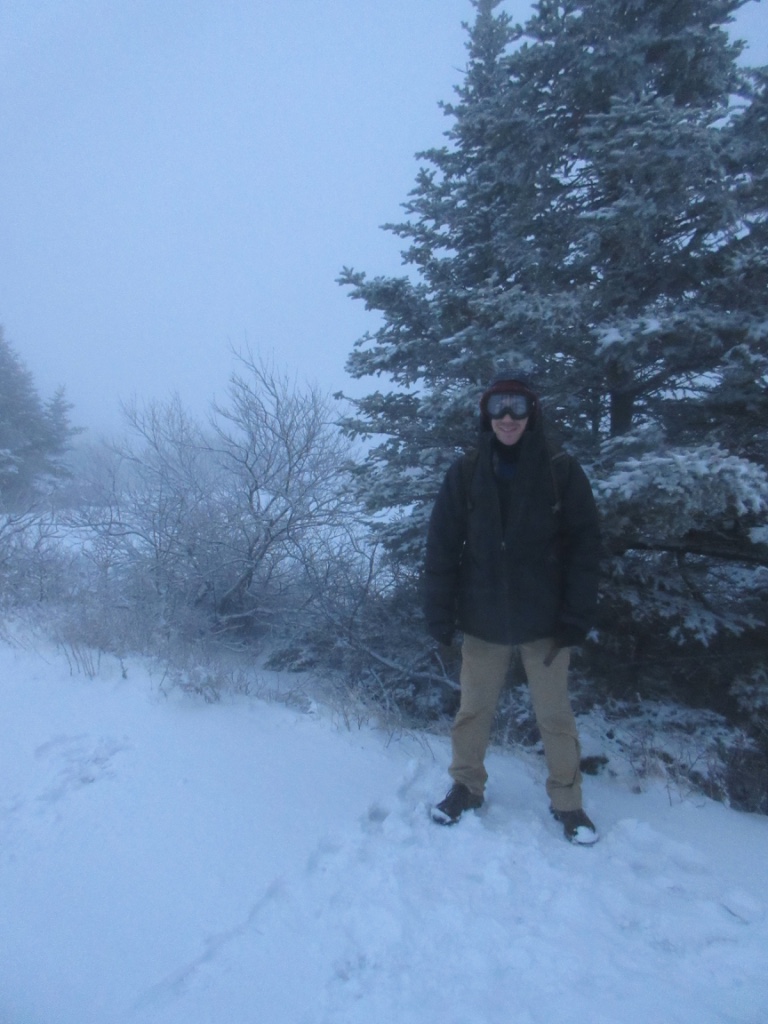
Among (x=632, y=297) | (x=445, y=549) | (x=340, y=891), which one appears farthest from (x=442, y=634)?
(x=632, y=297)

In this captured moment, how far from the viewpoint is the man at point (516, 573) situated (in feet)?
8.72

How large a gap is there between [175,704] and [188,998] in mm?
2016

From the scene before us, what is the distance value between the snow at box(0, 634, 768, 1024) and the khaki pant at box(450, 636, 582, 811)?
0.19 metres

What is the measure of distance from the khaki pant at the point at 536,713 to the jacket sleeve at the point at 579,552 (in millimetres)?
211

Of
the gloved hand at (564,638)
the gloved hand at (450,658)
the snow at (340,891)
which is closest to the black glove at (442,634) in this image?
the gloved hand at (564,638)

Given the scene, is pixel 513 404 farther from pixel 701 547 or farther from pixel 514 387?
pixel 701 547

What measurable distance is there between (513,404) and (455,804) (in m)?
1.95

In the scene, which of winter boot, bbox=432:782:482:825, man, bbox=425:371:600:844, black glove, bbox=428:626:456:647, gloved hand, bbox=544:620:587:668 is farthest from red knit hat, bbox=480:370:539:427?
winter boot, bbox=432:782:482:825

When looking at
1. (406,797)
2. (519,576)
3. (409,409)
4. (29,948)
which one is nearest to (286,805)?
(406,797)

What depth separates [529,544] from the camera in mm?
2676

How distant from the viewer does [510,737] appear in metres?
4.28

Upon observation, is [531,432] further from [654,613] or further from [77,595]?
[77,595]

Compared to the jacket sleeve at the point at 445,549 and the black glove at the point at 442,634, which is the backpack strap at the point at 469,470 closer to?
the jacket sleeve at the point at 445,549

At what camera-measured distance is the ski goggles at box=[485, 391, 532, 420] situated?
2648mm
